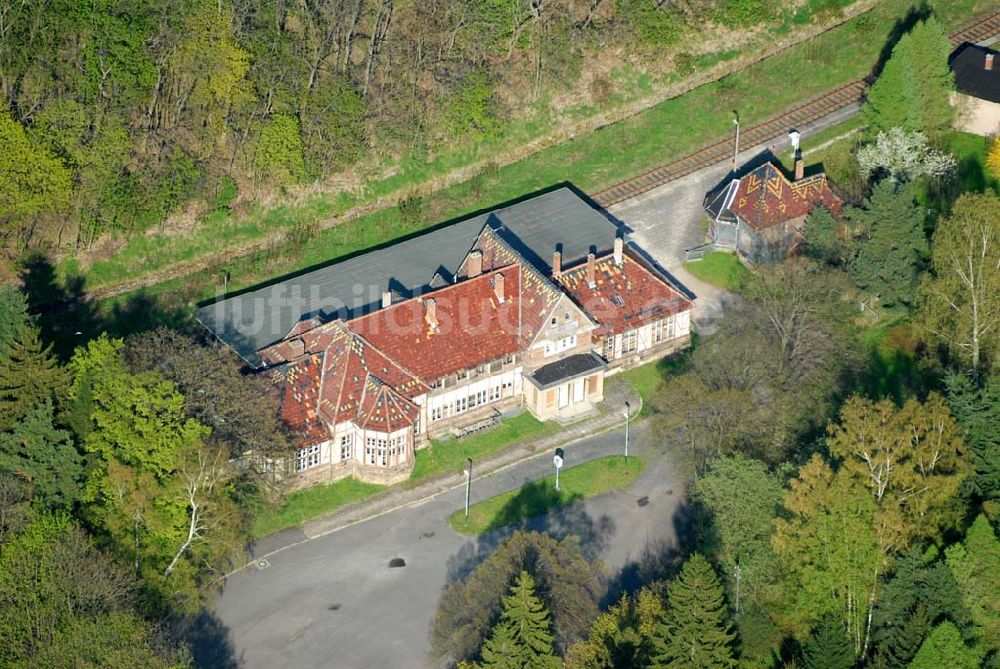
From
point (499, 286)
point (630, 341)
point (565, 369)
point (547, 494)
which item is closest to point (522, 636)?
point (547, 494)

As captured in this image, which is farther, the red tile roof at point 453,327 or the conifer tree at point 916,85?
the conifer tree at point 916,85

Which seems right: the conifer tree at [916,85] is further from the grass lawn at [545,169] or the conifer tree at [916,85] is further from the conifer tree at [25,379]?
the conifer tree at [25,379]

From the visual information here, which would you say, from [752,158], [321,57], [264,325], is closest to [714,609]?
[264,325]

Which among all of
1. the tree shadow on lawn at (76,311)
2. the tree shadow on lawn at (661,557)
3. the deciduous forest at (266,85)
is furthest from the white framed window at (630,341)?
the tree shadow on lawn at (76,311)

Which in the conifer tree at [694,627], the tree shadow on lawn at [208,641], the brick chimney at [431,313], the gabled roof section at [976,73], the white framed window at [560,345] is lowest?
the tree shadow on lawn at [208,641]

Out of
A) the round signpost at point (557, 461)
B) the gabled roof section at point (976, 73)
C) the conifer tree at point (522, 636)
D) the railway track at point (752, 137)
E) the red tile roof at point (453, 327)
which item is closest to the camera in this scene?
the conifer tree at point (522, 636)

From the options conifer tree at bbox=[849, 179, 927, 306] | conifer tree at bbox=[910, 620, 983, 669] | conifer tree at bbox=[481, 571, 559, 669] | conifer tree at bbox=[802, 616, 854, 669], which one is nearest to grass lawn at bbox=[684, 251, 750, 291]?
conifer tree at bbox=[849, 179, 927, 306]
